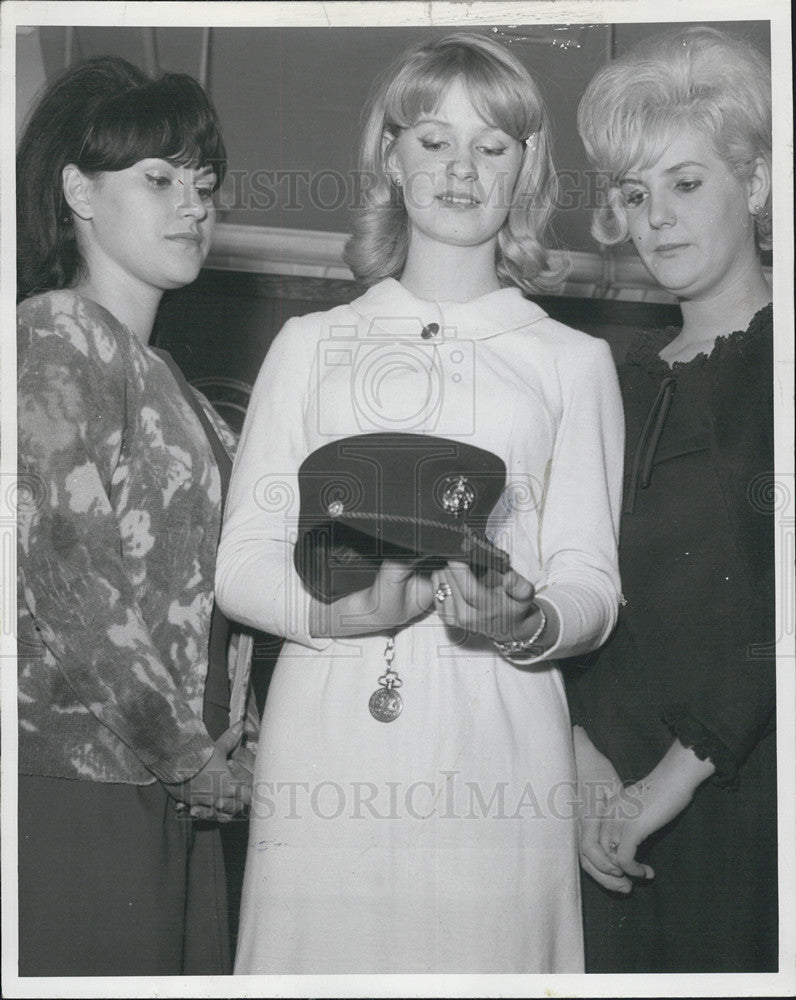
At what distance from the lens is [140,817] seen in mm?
2414

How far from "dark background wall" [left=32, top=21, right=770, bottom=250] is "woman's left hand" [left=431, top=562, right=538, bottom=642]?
75cm

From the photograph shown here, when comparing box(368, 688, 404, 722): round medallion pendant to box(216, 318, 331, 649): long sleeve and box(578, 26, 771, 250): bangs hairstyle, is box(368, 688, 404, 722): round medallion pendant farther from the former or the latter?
Result: box(578, 26, 771, 250): bangs hairstyle

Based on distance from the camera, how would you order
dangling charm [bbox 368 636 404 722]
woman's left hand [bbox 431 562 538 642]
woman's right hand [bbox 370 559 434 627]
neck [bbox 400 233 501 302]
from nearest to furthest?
1. woman's left hand [bbox 431 562 538 642]
2. woman's right hand [bbox 370 559 434 627]
3. dangling charm [bbox 368 636 404 722]
4. neck [bbox 400 233 501 302]

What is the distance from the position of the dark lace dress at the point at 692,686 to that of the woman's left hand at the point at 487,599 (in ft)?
0.88

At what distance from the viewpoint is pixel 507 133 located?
2.51 metres

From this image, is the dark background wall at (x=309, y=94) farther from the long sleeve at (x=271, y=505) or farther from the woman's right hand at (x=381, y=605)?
the woman's right hand at (x=381, y=605)

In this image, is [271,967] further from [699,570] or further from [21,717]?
[699,570]

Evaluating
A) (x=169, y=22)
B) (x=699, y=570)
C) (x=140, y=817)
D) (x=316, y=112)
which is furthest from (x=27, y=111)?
(x=699, y=570)

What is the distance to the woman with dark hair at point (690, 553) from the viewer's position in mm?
2449

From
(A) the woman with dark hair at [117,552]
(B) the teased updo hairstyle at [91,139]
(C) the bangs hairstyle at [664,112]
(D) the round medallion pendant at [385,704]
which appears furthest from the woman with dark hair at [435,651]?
(B) the teased updo hairstyle at [91,139]

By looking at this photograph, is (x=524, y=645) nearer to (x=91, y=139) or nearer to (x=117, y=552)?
(x=117, y=552)


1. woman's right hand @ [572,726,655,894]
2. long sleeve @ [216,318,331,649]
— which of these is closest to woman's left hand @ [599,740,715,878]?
woman's right hand @ [572,726,655,894]

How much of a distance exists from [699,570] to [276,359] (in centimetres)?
91

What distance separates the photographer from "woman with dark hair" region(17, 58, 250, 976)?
7.92 ft
